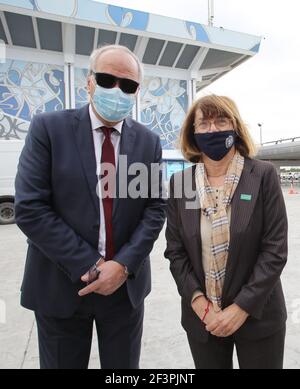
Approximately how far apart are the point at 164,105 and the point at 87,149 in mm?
20034

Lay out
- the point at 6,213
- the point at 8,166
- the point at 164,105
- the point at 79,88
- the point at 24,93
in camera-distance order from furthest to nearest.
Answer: the point at 164,105
the point at 79,88
the point at 24,93
the point at 6,213
the point at 8,166

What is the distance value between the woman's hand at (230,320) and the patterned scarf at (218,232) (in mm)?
58

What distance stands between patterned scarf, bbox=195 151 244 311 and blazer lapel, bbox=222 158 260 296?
0.03m

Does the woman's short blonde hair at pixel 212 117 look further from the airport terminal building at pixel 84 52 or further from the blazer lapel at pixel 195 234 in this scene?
the airport terminal building at pixel 84 52

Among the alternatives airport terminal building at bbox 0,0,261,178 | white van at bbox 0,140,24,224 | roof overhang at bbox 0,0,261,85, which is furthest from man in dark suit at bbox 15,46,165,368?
roof overhang at bbox 0,0,261,85

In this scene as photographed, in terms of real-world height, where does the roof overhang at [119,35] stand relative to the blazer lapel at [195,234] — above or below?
above

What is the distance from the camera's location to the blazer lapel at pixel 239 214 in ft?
4.27

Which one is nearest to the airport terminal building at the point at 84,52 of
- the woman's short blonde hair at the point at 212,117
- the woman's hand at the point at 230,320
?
the woman's short blonde hair at the point at 212,117

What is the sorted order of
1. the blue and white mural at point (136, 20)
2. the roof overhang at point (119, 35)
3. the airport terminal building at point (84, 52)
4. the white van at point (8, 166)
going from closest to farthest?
1. the white van at point (8, 166)
2. the blue and white mural at point (136, 20)
3. the roof overhang at point (119, 35)
4. the airport terminal building at point (84, 52)

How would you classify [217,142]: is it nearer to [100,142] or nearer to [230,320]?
[100,142]

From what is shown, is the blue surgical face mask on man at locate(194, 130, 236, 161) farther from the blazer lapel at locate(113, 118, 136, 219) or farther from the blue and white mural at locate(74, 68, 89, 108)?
the blue and white mural at locate(74, 68, 89, 108)

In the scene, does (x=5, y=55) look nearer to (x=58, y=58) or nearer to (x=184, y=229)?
(x=58, y=58)

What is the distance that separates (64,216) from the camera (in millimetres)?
1376

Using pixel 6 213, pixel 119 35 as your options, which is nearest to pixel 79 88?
pixel 119 35
